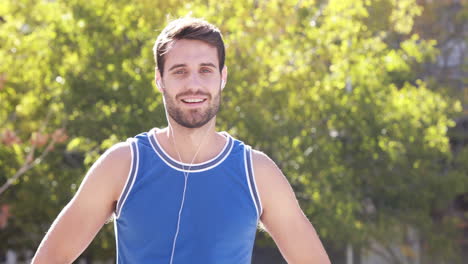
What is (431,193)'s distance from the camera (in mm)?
17219

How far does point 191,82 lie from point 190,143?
24 centimetres

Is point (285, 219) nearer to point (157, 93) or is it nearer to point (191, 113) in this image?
point (191, 113)

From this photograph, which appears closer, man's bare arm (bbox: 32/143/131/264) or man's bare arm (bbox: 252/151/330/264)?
man's bare arm (bbox: 32/143/131/264)

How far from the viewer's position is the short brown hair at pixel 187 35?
3.29 metres

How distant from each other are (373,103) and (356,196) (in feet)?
5.28

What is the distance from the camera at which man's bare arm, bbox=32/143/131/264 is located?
10.5ft

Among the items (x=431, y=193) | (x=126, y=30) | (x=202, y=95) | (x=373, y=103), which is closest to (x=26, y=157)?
(x=126, y=30)

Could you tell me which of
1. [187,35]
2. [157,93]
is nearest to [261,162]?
[187,35]

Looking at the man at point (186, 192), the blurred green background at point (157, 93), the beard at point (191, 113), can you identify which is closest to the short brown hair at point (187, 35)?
the man at point (186, 192)

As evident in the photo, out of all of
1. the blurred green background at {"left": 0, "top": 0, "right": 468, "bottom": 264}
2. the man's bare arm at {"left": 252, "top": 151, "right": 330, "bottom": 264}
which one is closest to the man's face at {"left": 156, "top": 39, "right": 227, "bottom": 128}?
the man's bare arm at {"left": 252, "top": 151, "right": 330, "bottom": 264}

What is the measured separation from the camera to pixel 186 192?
3258mm

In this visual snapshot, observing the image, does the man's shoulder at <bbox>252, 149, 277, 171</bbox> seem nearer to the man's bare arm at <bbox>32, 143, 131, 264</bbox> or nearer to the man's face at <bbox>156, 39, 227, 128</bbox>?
the man's face at <bbox>156, 39, 227, 128</bbox>

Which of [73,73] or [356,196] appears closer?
[73,73]

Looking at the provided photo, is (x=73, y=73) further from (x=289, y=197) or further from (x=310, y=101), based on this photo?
(x=289, y=197)
